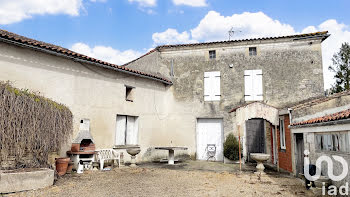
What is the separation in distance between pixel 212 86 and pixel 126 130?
4882 mm

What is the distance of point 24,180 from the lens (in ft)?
18.6

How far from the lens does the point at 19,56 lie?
7.64 metres

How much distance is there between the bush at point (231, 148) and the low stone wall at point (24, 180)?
7815 millimetres

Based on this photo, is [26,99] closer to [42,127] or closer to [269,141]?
[42,127]

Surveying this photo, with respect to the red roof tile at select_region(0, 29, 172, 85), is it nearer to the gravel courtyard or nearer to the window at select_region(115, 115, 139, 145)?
the window at select_region(115, 115, 139, 145)

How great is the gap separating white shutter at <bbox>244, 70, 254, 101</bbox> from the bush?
7.01ft

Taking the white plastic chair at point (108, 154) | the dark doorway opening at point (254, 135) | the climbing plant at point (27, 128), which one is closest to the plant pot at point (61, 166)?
the climbing plant at point (27, 128)

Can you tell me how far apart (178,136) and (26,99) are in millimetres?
7965

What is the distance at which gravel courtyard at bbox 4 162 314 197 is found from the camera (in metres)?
5.91

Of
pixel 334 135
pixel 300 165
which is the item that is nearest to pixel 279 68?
pixel 300 165

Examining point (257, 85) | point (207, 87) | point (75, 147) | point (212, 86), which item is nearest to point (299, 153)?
point (257, 85)

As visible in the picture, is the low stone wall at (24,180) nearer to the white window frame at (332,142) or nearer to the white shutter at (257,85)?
the white window frame at (332,142)

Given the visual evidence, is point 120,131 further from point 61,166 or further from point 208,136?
point 208,136

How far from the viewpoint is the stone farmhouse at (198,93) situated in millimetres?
9453
